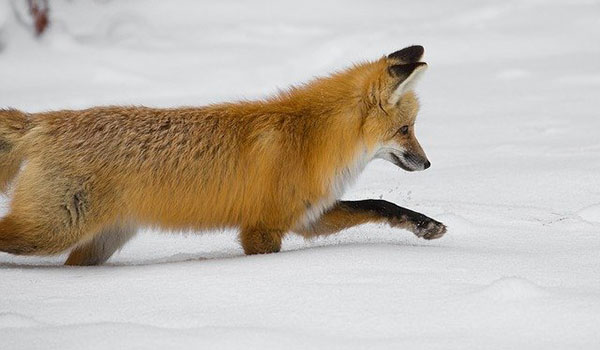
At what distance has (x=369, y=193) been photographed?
19.4 ft

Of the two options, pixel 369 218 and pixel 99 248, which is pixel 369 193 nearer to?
pixel 369 218

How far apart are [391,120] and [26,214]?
6.12ft

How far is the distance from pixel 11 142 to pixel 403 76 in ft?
6.41

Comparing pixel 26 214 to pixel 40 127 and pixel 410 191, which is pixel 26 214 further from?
pixel 410 191

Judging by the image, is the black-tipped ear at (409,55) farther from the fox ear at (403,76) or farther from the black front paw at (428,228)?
the black front paw at (428,228)

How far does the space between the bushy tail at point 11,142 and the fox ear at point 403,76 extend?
183cm

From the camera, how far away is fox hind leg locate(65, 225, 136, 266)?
440 centimetres

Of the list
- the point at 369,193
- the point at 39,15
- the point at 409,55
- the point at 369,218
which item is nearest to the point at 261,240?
the point at 369,218

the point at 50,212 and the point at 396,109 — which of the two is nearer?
the point at 50,212

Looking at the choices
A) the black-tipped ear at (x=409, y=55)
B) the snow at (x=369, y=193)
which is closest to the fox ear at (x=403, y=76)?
the black-tipped ear at (x=409, y=55)

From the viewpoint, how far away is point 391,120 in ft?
14.9

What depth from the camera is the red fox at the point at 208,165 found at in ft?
13.3

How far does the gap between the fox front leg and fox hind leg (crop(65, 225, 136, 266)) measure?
2.99 feet

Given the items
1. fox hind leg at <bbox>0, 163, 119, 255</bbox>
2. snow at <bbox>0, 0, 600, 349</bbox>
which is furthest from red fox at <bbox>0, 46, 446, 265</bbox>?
snow at <bbox>0, 0, 600, 349</bbox>
